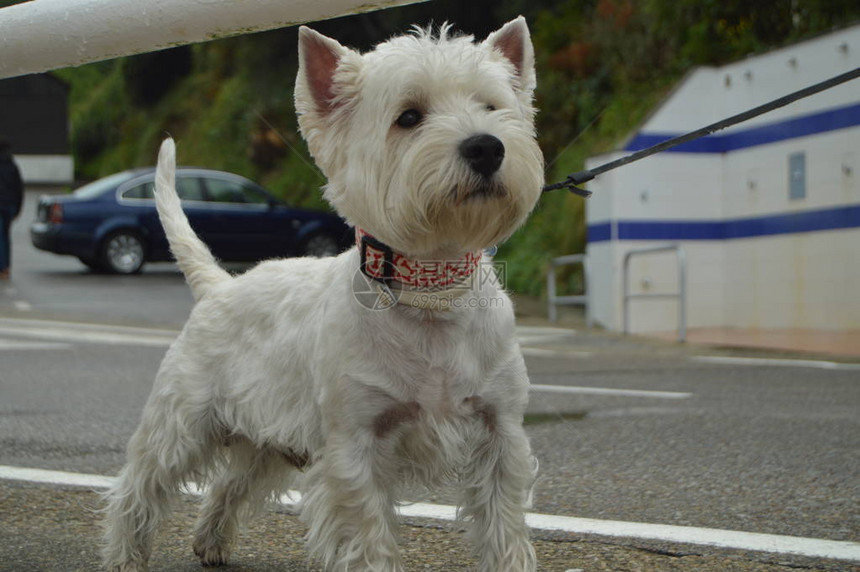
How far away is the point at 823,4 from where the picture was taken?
17172mm

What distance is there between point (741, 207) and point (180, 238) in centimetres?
1274

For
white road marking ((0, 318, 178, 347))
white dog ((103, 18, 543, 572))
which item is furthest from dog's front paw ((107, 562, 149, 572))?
white road marking ((0, 318, 178, 347))

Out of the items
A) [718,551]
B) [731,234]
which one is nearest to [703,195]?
[731,234]

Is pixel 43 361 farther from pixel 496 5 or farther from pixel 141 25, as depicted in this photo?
pixel 496 5

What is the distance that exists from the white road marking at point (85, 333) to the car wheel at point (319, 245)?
7.02 metres

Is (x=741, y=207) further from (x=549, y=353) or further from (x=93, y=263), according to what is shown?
(x=93, y=263)

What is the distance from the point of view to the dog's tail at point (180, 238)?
402cm

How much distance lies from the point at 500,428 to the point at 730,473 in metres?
2.40

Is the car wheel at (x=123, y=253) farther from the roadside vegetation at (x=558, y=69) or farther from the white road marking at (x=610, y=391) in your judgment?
the white road marking at (x=610, y=391)

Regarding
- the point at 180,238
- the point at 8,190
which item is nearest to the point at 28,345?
the point at 8,190

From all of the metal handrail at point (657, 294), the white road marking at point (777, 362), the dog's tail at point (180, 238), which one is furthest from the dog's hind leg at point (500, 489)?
the metal handrail at point (657, 294)

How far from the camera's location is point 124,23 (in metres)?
3.49

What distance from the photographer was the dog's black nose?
8.88 ft
